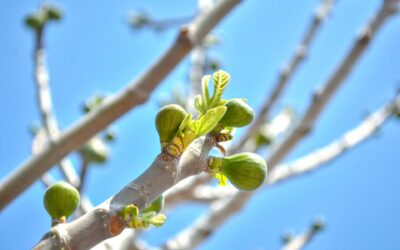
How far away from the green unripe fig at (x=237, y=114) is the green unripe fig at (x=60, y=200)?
1.37 feet

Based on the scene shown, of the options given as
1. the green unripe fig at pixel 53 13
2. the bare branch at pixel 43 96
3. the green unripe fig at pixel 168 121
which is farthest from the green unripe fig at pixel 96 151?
the green unripe fig at pixel 168 121

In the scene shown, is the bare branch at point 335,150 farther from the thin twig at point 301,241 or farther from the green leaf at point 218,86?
the green leaf at point 218,86

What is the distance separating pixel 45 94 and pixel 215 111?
268 cm

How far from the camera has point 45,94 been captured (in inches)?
142

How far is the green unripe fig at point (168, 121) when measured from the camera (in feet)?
3.90

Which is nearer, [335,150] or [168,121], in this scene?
[168,121]

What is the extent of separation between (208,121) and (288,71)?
2.94 m

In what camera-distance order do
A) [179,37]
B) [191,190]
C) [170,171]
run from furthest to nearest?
[191,190] → [179,37] → [170,171]

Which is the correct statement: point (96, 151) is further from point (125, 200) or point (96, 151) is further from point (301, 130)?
point (125, 200)

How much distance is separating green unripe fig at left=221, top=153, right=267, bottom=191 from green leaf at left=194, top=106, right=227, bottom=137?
128 millimetres

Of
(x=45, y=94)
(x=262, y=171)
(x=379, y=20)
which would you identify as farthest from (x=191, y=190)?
(x=262, y=171)

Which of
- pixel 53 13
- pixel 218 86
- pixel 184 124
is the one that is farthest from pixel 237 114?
pixel 53 13

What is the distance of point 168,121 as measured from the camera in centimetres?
120

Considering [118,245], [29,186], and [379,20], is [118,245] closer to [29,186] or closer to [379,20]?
[29,186]
